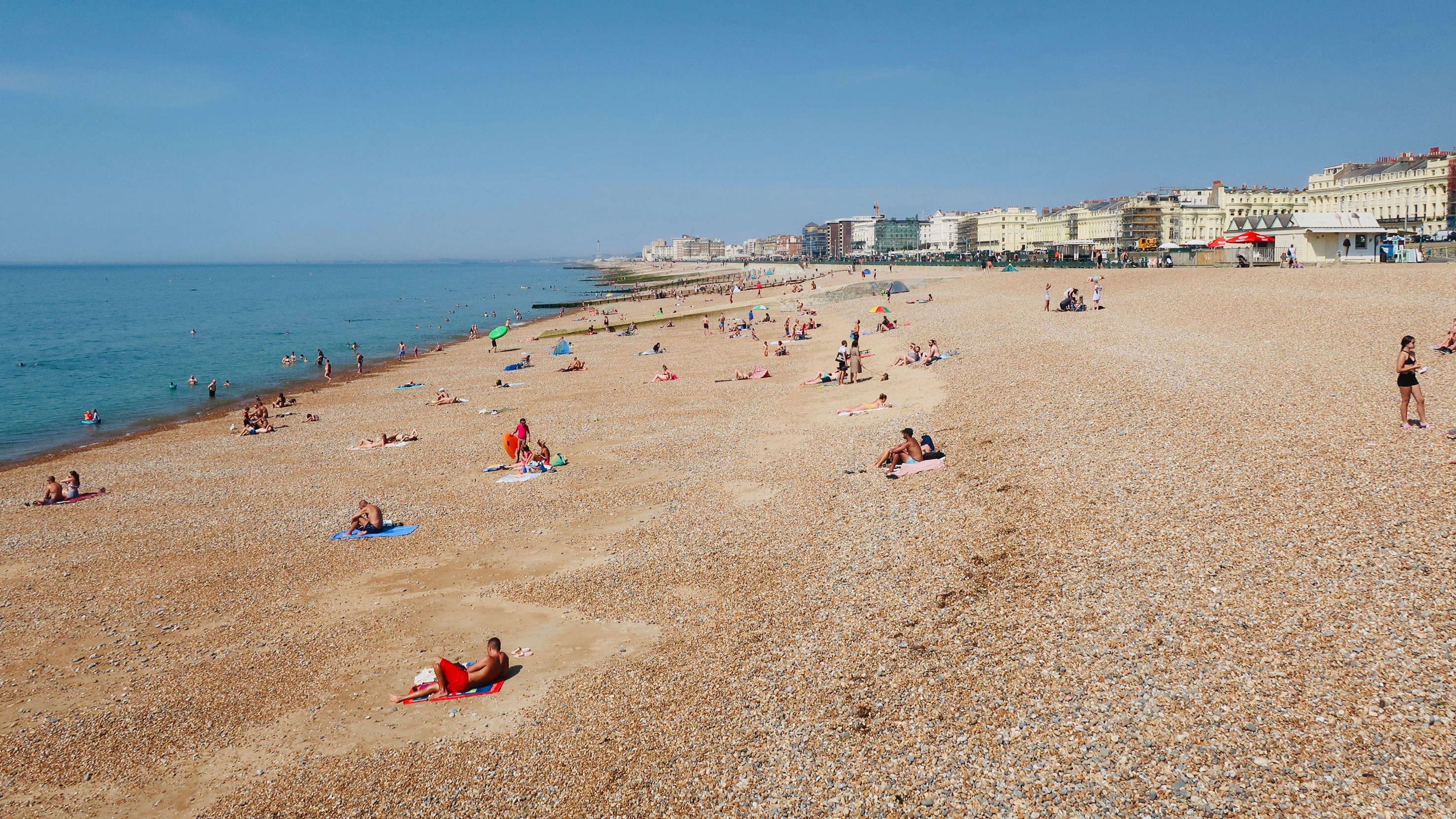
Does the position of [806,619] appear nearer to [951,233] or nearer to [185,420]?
[185,420]

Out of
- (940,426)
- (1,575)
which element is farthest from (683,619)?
(1,575)

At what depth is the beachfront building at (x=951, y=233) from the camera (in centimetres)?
16500

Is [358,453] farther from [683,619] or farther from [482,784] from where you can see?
[482,784]

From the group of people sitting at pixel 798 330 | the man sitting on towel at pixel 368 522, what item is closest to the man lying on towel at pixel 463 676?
the man sitting on towel at pixel 368 522

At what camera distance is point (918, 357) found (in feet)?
82.9

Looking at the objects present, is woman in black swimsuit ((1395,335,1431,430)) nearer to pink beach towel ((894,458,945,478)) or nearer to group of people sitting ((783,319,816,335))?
pink beach towel ((894,458,945,478))

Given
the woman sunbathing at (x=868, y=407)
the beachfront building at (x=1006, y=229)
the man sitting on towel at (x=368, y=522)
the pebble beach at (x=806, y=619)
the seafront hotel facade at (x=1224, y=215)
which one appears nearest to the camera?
the pebble beach at (x=806, y=619)

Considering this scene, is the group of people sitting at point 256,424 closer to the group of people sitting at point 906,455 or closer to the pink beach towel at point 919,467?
the group of people sitting at point 906,455

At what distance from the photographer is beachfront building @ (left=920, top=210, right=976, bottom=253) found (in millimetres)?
165000

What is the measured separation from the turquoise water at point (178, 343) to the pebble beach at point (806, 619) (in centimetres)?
1458

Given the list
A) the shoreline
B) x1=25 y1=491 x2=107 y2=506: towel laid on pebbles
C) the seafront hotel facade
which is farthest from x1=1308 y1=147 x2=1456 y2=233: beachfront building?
x1=25 y1=491 x2=107 y2=506: towel laid on pebbles

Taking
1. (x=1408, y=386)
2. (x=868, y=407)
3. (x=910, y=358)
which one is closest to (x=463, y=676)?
(x=868, y=407)

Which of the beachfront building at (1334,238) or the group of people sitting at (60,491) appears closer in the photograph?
the group of people sitting at (60,491)

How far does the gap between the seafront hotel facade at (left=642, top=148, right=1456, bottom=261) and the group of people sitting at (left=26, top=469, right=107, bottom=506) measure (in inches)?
1866
